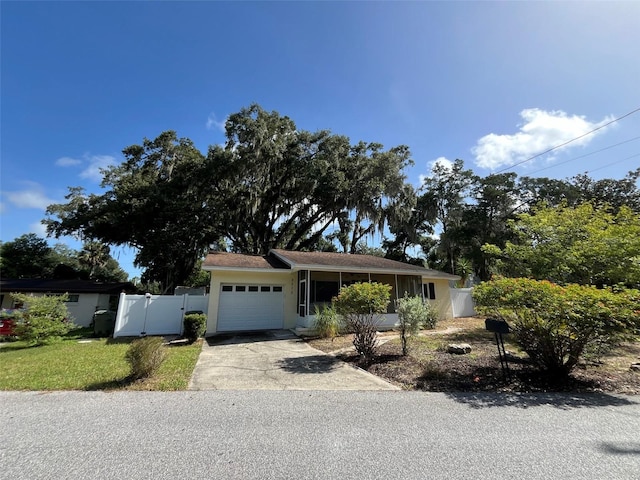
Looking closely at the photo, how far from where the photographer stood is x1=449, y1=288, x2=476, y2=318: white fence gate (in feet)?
54.7

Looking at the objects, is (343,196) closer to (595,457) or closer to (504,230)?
(504,230)

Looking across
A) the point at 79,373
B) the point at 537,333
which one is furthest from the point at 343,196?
the point at 79,373

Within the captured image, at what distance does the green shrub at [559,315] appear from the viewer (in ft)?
16.4

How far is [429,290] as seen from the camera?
15.9 m

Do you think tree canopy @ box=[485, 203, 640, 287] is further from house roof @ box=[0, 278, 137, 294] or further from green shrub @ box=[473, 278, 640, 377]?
house roof @ box=[0, 278, 137, 294]

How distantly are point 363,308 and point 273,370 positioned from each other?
104 inches

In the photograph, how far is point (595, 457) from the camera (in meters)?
2.96

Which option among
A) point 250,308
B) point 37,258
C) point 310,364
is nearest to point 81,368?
point 310,364

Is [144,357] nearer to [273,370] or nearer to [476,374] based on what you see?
[273,370]

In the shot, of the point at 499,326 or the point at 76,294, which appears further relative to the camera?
the point at 76,294

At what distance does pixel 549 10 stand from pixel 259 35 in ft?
29.7

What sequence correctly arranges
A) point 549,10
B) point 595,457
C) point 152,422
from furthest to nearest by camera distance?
1. point 549,10
2. point 152,422
3. point 595,457

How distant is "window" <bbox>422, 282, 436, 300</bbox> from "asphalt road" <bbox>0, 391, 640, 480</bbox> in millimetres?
10875

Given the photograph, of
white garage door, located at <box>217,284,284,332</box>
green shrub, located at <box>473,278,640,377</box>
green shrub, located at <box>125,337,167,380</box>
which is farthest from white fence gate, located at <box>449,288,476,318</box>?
green shrub, located at <box>125,337,167,380</box>
